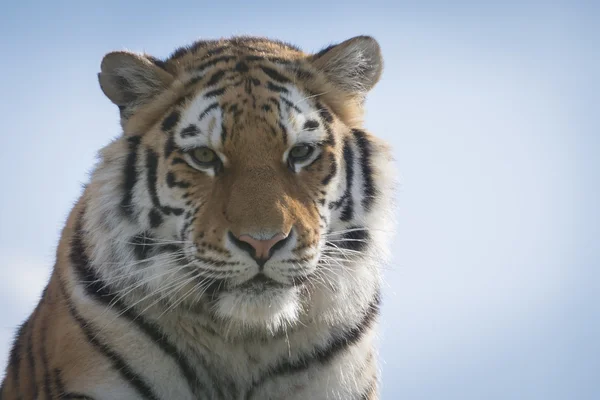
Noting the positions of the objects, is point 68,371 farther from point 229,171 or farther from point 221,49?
point 221,49

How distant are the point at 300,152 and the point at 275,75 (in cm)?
51

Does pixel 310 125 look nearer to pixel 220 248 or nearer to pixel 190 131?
pixel 190 131

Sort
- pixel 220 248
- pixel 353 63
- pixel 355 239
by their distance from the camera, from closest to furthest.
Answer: pixel 220 248
pixel 355 239
pixel 353 63

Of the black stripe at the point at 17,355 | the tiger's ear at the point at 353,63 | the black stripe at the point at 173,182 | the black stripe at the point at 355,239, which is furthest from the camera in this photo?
the tiger's ear at the point at 353,63

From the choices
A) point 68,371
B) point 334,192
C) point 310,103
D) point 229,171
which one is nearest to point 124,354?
point 68,371

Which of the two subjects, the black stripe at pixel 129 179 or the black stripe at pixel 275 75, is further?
the black stripe at pixel 275 75

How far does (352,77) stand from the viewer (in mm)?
4395

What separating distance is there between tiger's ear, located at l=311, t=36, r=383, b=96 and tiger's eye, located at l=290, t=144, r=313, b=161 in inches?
24.8

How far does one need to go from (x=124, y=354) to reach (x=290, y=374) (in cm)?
77

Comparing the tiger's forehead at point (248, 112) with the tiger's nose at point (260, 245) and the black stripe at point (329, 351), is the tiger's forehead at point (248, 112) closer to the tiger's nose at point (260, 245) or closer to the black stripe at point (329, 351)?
the tiger's nose at point (260, 245)

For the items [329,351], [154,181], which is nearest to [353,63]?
[154,181]

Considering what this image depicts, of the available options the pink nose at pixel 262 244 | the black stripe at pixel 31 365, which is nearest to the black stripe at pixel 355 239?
the pink nose at pixel 262 244

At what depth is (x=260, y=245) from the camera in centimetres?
339

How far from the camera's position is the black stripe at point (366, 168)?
4.11 meters
